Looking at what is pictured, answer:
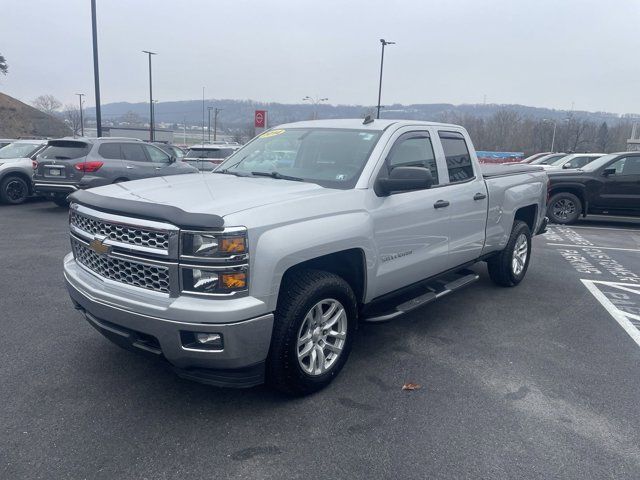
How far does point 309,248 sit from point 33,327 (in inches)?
118

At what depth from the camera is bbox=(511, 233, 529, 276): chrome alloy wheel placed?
21.1 feet

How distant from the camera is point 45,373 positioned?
3779 mm

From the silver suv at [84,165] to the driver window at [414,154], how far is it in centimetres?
860

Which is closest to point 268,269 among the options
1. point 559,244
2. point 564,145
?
point 559,244

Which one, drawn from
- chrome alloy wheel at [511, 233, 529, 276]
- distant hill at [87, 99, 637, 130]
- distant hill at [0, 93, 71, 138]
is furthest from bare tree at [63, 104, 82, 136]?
chrome alloy wheel at [511, 233, 529, 276]

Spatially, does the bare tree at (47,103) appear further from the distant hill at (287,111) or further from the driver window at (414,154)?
the driver window at (414,154)

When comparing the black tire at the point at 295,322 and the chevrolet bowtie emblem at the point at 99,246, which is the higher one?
the chevrolet bowtie emblem at the point at 99,246

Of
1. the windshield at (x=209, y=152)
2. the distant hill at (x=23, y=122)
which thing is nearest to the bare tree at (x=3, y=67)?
the distant hill at (x=23, y=122)

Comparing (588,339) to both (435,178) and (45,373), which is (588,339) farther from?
(45,373)

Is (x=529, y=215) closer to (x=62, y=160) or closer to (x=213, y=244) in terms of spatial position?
(x=213, y=244)

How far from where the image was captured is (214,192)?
3.53 metres

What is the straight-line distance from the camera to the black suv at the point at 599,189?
1191 centimetres

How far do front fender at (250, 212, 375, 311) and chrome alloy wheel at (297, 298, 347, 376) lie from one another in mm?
386

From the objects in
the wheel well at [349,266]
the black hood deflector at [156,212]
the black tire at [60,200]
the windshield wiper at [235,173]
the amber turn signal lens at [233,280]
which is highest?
the windshield wiper at [235,173]
